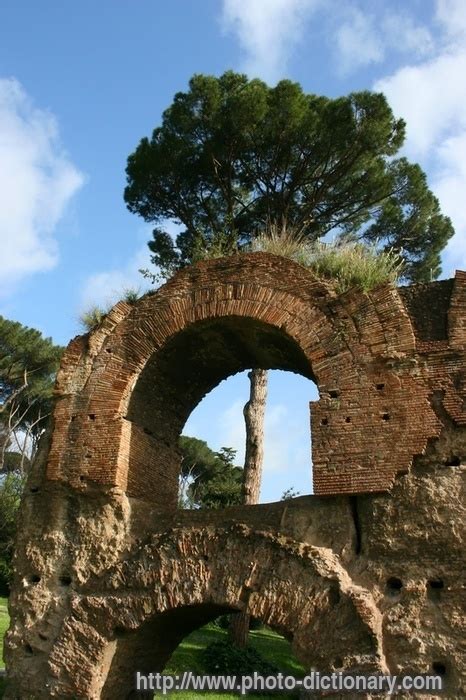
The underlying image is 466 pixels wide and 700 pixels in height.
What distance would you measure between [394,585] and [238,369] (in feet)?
10.3

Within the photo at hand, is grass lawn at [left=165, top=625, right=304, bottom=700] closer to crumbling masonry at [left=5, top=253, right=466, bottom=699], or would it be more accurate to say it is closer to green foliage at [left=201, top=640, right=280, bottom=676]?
green foliage at [left=201, top=640, right=280, bottom=676]

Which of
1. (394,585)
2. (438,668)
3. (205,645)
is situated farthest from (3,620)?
(438,668)

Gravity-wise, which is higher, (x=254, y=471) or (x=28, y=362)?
(x=28, y=362)

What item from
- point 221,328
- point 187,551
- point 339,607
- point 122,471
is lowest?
point 339,607

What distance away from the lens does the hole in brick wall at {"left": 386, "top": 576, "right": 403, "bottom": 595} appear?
5125mm

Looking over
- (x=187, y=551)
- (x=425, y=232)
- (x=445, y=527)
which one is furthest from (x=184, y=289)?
(x=425, y=232)

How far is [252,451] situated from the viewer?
11.8 metres

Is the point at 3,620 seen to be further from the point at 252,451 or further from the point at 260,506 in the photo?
the point at 260,506

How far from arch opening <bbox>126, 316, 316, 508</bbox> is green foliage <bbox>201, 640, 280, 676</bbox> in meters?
4.81

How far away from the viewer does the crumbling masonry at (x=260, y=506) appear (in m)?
5.10

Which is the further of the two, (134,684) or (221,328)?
(221,328)

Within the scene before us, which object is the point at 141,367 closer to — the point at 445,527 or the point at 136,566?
the point at 136,566

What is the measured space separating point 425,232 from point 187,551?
897cm

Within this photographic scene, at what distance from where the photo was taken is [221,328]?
674 centimetres
